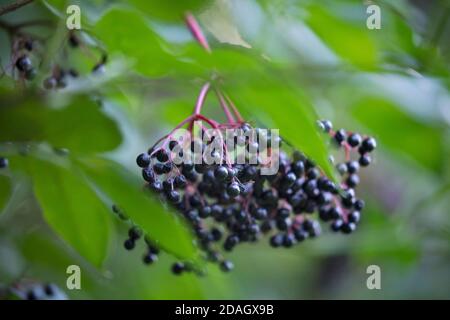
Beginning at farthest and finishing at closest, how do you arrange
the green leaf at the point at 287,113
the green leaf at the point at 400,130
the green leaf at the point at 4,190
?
the green leaf at the point at 400,130 < the green leaf at the point at 4,190 < the green leaf at the point at 287,113

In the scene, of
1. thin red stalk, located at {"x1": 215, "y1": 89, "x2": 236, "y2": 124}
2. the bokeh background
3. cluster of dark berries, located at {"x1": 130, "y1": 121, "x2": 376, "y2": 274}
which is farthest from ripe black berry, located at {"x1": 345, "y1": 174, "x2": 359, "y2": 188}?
thin red stalk, located at {"x1": 215, "y1": 89, "x2": 236, "y2": 124}

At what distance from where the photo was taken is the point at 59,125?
132cm

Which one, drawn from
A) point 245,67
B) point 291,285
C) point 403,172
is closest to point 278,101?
point 245,67

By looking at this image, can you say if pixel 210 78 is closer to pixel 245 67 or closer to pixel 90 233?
pixel 245 67

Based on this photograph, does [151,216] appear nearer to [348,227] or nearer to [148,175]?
[148,175]

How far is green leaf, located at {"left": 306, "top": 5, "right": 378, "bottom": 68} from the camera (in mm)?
1742

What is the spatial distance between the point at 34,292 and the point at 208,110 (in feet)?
2.16

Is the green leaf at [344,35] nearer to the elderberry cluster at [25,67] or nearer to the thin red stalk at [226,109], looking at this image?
the thin red stalk at [226,109]

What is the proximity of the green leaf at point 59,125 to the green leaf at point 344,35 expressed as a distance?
70cm

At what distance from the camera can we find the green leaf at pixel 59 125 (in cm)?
130

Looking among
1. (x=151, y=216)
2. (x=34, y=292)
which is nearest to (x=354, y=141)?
(x=151, y=216)

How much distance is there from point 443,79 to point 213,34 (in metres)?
0.68

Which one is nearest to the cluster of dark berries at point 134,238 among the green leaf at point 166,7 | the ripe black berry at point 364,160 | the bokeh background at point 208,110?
the bokeh background at point 208,110

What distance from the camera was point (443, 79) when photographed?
69.5 inches
